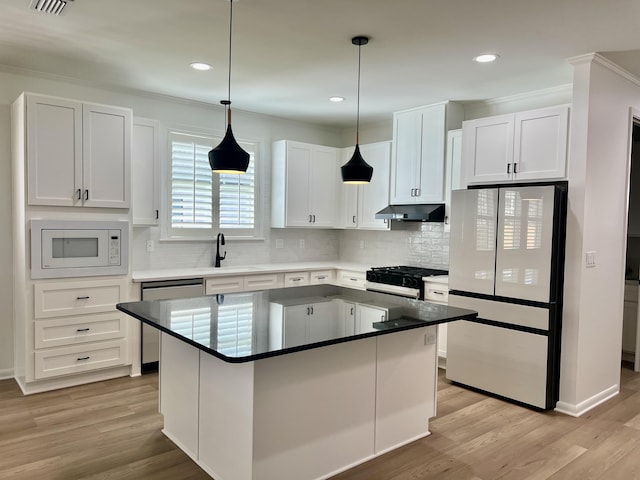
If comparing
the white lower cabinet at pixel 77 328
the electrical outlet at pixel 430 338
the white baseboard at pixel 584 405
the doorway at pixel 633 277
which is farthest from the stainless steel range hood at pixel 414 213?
the white lower cabinet at pixel 77 328

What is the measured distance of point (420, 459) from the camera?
2.77m

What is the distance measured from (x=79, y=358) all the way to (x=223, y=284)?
1394 millimetres

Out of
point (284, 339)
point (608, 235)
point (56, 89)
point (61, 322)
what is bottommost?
point (61, 322)

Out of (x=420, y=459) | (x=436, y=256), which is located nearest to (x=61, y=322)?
(x=420, y=459)

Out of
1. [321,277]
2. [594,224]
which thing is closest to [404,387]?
[594,224]

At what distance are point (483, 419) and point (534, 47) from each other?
2.65 metres

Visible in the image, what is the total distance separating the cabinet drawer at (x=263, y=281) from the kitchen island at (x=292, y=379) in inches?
63.6

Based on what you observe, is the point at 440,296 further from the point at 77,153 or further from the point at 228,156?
the point at 77,153

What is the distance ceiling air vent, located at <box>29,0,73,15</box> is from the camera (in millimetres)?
2615

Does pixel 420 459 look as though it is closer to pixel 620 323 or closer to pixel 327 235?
pixel 620 323

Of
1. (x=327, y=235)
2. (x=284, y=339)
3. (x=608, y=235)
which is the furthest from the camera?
(x=327, y=235)

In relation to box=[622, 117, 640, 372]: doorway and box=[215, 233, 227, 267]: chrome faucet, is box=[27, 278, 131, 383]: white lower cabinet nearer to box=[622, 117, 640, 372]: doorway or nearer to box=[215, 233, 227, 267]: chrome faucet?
box=[215, 233, 227, 267]: chrome faucet

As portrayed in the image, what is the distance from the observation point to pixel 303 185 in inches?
219

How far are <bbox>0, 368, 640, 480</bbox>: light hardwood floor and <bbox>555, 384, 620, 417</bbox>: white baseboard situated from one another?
5cm
